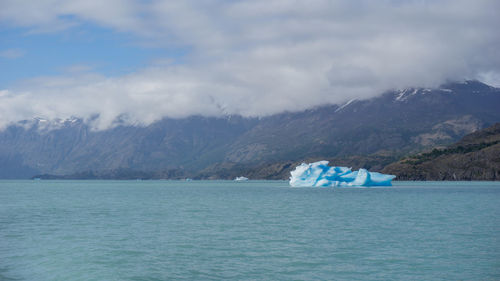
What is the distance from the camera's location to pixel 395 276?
22.9m

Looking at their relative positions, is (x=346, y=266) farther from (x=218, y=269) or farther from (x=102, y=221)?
Answer: (x=102, y=221)

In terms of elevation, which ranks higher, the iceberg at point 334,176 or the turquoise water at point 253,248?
the iceberg at point 334,176

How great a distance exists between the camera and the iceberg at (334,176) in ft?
431

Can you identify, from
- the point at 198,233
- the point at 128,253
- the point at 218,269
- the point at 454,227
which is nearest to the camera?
the point at 218,269

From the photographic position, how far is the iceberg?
13138 centimetres

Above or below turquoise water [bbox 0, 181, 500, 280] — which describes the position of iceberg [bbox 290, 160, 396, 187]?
above

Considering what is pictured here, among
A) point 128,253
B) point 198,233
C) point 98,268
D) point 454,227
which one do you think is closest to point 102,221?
point 198,233

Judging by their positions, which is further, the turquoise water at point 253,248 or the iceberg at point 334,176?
the iceberg at point 334,176

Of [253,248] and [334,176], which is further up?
[334,176]

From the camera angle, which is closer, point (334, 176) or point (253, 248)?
point (253, 248)

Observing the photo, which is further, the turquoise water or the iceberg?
the iceberg

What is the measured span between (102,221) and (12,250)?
16336mm

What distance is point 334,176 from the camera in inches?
5207

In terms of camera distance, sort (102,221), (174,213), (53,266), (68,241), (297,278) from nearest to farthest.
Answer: (297,278), (53,266), (68,241), (102,221), (174,213)
